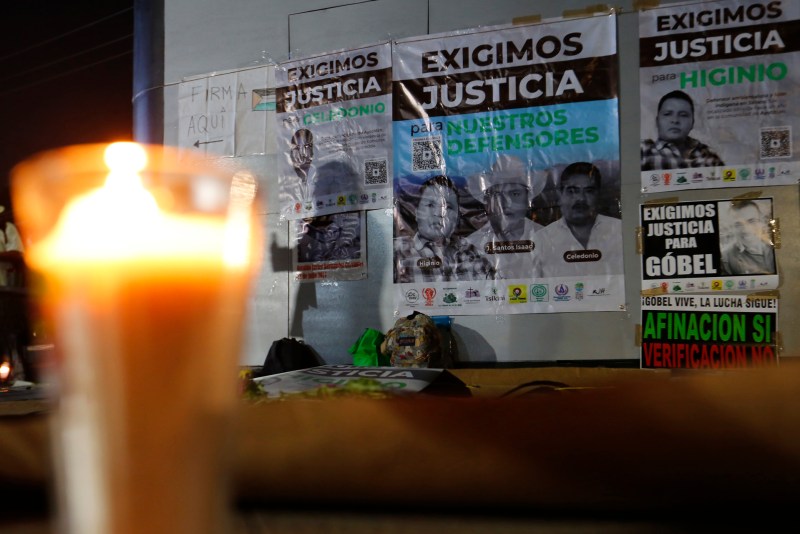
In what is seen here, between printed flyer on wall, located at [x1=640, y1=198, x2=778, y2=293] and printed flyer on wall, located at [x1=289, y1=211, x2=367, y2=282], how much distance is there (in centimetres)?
104

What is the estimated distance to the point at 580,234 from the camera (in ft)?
7.43

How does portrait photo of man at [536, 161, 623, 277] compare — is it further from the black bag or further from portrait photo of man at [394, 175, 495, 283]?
the black bag

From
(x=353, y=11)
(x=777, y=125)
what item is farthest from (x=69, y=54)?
(x=777, y=125)

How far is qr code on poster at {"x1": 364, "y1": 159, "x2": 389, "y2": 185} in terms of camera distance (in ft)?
8.31

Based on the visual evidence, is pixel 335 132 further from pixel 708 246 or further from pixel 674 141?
pixel 708 246

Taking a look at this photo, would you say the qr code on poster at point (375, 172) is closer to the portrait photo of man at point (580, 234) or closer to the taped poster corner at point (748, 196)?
the portrait photo of man at point (580, 234)

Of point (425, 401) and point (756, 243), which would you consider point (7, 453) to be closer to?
point (425, 401)

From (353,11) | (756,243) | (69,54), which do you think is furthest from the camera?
(69,54)

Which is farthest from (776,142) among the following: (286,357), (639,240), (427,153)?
(286,357)

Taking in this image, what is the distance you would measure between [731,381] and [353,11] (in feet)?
8.23

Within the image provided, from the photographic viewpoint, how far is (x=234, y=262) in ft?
0.82

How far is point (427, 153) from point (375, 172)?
0.23 m

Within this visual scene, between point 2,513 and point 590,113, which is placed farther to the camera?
point 590,113

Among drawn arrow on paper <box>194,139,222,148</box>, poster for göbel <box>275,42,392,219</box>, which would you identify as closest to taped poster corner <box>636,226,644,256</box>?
poster for göbel <box>275,42,392,219</box>
